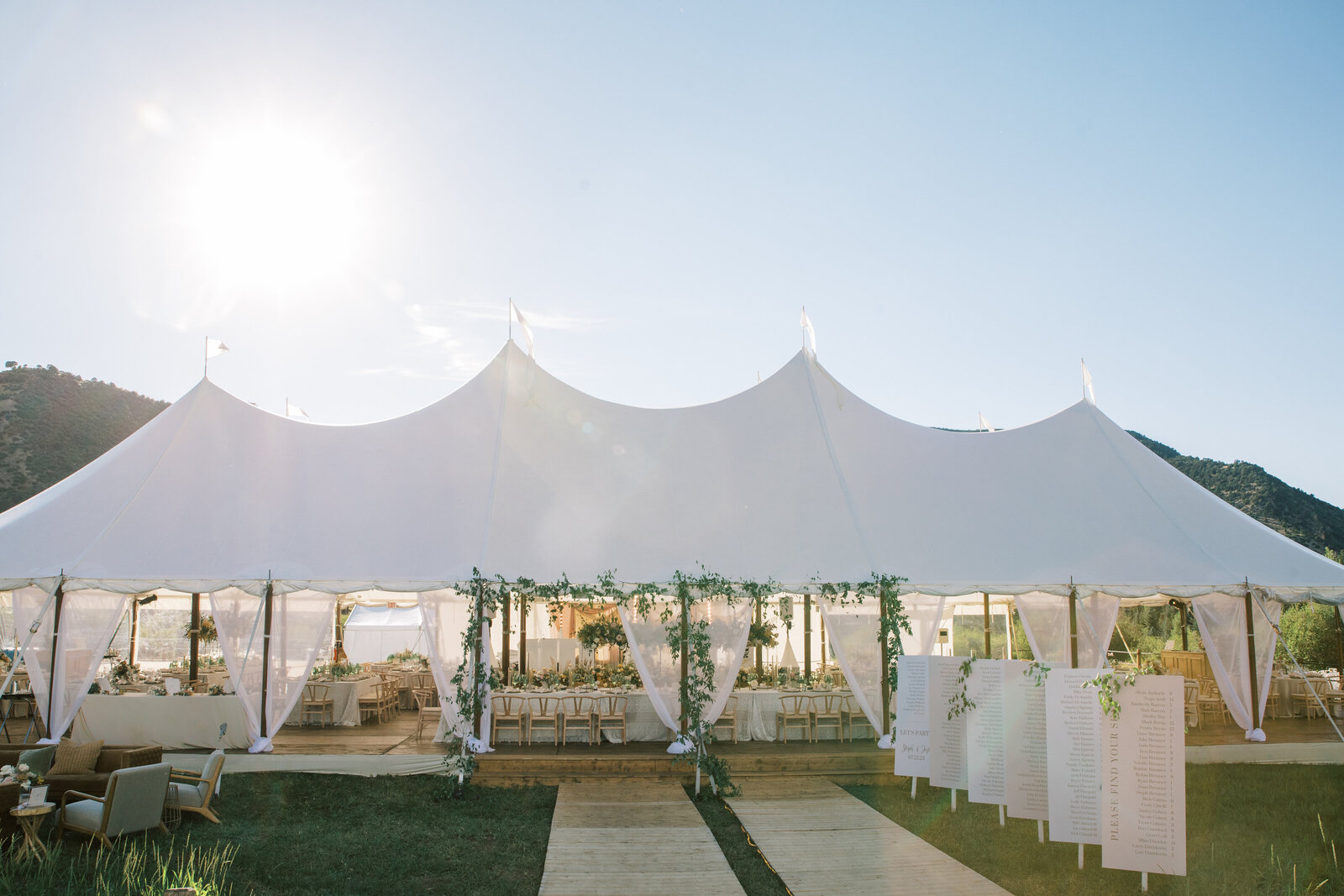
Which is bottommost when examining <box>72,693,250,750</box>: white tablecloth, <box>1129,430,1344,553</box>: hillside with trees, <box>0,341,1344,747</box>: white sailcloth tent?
<box>72,693,250,750</box>: white tablecloth

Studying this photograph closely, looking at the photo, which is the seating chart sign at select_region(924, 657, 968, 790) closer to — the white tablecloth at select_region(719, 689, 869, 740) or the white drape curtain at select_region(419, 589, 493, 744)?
the white tablecloth at select_region(719, 689, 869, 740)

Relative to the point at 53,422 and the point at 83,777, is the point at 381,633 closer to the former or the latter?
the point at 83,777

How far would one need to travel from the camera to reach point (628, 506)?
1102 cm

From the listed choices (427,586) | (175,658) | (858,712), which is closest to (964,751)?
(858,712)

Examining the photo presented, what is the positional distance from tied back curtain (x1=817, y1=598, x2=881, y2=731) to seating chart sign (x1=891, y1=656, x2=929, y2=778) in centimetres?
162

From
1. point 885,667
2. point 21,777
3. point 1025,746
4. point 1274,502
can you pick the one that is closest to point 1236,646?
point 885,667

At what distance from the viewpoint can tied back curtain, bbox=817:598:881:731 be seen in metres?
10.4

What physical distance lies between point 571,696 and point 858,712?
3.89 m

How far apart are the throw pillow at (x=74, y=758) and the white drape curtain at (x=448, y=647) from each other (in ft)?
10.7

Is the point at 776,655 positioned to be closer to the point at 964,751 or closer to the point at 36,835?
the point at 964,751

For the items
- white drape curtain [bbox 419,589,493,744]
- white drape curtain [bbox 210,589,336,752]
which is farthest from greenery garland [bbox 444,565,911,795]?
white drape curtain [bbox 210,589,336,752]

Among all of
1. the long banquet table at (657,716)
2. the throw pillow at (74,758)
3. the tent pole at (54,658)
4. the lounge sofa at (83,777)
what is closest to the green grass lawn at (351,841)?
the lounge sofa at (83,777)

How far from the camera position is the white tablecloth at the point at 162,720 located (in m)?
9.95

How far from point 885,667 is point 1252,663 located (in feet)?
16.7
